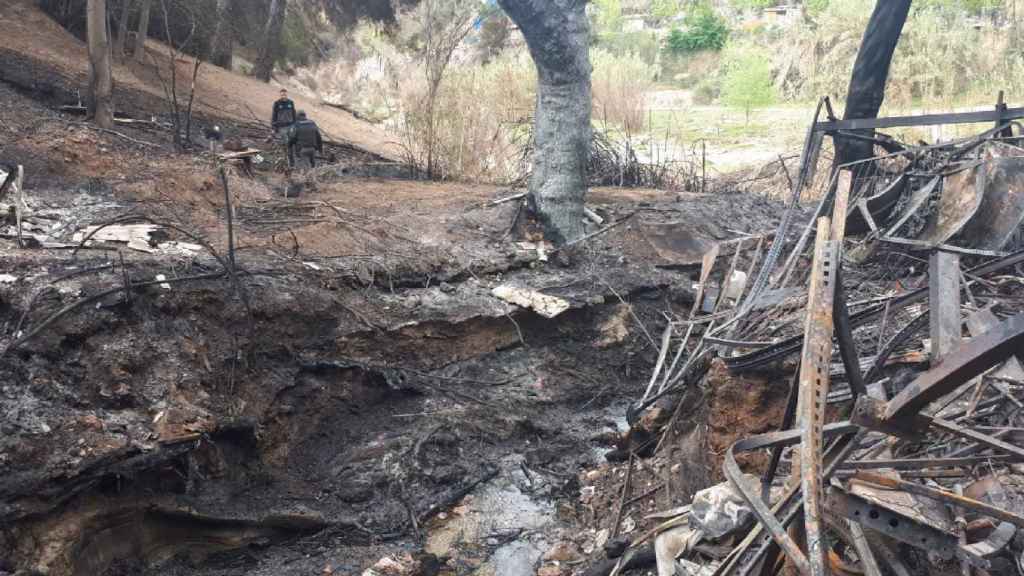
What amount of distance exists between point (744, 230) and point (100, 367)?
6475mm

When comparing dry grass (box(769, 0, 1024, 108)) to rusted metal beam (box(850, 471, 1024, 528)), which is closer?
rusted metal beam (box(850, 471, 1024, 528))

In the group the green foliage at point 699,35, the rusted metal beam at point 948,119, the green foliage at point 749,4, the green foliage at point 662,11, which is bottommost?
the rusted metal beam at point 948,119

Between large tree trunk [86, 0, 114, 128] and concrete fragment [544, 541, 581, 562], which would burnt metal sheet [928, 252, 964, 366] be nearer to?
concrete fragment [544, 541, 581, 562]

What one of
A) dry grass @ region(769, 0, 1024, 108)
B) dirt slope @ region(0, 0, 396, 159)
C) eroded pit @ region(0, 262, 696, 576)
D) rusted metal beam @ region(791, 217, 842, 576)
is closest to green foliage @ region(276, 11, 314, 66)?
dirt slope @ region(0, 0, 396, 159)

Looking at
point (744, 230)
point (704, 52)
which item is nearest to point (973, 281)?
point (744, 230)

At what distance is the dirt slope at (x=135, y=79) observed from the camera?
879 centimetres

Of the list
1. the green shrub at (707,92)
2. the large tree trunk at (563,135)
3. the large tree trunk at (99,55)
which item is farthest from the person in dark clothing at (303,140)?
the green shrub at (707,92)

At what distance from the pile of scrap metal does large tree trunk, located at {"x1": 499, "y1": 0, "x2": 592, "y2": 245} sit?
2802mm

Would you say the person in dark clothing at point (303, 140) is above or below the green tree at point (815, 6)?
below

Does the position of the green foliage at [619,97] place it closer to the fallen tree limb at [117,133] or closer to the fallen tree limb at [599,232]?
the fallen tree limb at [599,232]

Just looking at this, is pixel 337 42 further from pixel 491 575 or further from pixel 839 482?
pixel 839 482

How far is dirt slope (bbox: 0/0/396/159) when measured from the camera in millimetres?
8789

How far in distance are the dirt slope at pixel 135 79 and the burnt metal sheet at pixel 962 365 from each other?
8801 mm

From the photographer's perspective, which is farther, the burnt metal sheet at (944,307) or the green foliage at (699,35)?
the green foliage at (699,35)
